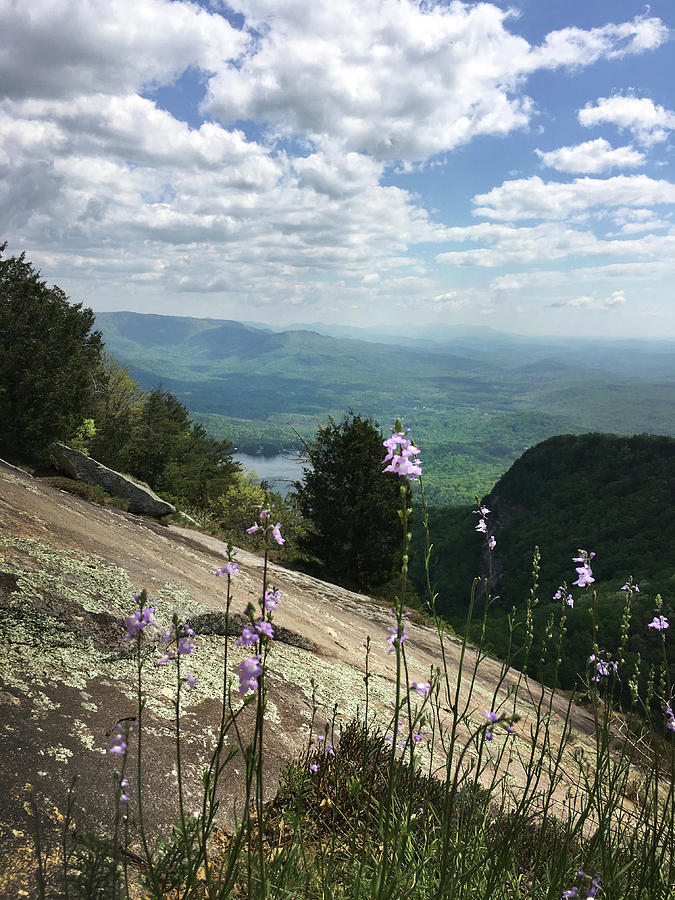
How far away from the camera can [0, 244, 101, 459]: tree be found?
750 inches

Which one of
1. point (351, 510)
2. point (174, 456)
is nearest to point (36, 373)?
point (351, 510)

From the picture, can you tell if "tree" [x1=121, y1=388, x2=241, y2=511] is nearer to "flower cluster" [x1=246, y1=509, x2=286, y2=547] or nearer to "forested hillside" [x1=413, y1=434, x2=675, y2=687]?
"forested hillside" [x1=413, y1=434, x2=675, y2=687]

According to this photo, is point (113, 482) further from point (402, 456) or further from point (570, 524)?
point (570, 524)

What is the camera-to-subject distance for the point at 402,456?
2084 millimetres

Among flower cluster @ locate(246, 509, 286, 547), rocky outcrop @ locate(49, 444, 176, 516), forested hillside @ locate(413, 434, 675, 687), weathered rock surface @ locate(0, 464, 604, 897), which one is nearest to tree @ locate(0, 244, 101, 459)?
rocky outcrop @ locate(49, 444, 176, 516)

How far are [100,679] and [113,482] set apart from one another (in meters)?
11.1

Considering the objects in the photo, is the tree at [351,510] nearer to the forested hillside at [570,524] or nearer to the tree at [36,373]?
the tree at [36,373]

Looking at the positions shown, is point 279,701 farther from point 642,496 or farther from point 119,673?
point 642,496

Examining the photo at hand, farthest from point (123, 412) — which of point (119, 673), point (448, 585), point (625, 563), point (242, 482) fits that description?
point (625, 563)

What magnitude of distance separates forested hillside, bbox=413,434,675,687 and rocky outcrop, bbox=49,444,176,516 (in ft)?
85.1

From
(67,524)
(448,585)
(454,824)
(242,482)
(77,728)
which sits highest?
(67,524)

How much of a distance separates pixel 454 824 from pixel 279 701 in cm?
152

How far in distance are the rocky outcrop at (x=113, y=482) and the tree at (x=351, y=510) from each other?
8.57m

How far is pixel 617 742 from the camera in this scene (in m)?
9.38
